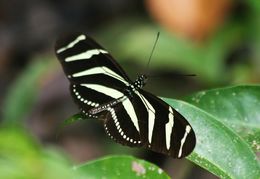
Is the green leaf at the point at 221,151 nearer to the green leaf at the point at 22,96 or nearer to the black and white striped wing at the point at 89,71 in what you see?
the black and white striped wing at the point at 89,71

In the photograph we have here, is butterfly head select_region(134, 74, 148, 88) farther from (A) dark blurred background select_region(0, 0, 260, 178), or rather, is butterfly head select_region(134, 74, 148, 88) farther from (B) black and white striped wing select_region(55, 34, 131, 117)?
(A) dark blurred background select_region(0, 0, 260, 178)

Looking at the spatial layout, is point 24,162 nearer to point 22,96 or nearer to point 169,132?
point 169,132

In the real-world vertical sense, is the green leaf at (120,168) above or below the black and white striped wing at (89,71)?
below

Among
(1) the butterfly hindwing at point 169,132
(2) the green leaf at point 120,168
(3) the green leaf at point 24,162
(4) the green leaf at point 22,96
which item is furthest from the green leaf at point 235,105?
(4) the green leaf at point 22,96

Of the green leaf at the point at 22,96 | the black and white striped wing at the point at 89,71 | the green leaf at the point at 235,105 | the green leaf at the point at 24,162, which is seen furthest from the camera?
the green leaf at the point at 22,96

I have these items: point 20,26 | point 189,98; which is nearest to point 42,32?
point 20,26

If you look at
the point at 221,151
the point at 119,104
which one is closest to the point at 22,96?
the point at 119,104
